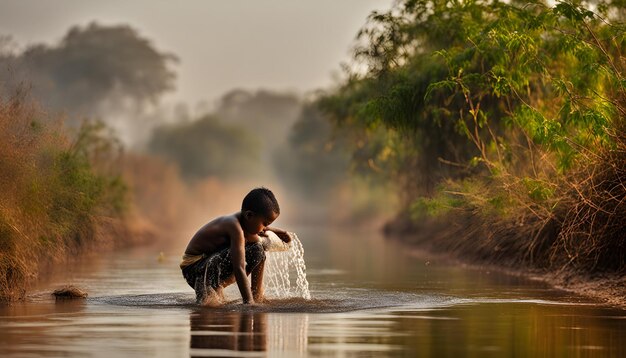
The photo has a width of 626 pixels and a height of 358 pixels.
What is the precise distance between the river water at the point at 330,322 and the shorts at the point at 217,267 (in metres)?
0.31

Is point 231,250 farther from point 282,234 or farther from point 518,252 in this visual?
point 518,252

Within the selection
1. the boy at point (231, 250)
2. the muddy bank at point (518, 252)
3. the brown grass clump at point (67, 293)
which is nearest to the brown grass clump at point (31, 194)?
the brown grass clump at point (67, 293)

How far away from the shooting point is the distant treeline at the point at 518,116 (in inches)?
819

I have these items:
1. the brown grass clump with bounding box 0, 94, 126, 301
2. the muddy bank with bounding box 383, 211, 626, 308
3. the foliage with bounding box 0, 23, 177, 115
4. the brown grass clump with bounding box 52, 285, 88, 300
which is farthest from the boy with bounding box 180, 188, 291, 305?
the foliage with bounding box 0, 23, 177, 115

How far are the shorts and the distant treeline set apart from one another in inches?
207

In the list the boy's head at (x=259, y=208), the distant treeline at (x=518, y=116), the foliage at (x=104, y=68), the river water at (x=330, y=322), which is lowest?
the river water at (x=330, y=322)

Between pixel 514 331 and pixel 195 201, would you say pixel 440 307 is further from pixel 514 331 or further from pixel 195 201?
pixel 195 201

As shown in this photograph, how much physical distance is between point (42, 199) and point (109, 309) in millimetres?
3152

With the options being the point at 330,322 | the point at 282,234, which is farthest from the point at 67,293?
the point at 330,322

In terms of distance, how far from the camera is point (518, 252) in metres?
25.6

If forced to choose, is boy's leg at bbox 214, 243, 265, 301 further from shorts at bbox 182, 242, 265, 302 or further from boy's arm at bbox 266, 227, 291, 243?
boy's arm at bbox 266, 227, 291, 243

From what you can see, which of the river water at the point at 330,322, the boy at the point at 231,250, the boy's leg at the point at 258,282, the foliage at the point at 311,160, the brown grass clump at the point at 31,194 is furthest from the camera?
the foliage at the point at 311,160

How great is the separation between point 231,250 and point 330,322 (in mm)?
2221

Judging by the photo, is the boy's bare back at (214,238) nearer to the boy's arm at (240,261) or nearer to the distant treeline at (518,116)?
the boy's arm at (240,261)
